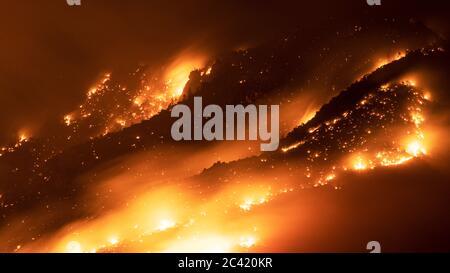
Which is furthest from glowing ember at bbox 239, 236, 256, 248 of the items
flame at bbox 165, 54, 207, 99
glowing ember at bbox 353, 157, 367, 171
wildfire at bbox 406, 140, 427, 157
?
flame at bbox 165, 54, 207, 99

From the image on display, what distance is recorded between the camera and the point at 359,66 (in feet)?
61.4

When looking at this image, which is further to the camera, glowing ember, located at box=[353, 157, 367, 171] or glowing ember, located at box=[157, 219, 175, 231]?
glowing ember, located at box=[353, 157, 367, 171]

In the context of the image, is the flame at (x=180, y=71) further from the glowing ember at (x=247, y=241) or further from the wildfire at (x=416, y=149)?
the glowing ember at (x=247, y=241)

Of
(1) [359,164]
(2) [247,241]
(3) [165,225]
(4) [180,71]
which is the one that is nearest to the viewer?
(2) [247,241]

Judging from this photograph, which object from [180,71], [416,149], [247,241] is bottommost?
[247,241]

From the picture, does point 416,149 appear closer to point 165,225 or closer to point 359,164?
point 359,164

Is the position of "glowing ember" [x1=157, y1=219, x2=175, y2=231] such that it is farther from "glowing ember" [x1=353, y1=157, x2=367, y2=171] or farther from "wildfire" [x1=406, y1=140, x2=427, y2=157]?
"wildfire" [x1=406, y1=140, x2=427, y2=157]

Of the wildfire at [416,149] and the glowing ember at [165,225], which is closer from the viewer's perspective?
the glowing ember at [165,225]

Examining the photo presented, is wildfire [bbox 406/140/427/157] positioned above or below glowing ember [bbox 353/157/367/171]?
above

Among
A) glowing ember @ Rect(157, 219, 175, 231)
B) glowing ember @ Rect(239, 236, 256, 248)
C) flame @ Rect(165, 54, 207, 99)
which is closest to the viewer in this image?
glowing ember @ Rect(239, 236, 256, 248)

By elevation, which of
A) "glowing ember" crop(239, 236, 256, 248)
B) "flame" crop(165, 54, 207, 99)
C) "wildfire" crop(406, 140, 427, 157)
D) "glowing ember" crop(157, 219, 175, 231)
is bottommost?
"glowing ember" crop(239, 236, 256, 248)

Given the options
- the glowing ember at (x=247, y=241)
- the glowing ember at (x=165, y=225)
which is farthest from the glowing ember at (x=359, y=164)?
the glowing ember at (x=165, y=225)

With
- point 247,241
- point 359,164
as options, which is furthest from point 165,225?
point 359,164
